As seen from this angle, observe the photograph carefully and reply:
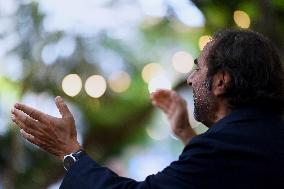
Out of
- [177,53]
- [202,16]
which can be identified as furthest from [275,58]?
[177,53]

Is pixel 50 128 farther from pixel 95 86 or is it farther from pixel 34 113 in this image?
pixel 95 86

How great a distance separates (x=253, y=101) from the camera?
1449 millimetres

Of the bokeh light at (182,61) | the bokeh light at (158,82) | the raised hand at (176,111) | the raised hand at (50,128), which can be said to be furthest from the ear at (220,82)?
the bokeh light at (182,61)

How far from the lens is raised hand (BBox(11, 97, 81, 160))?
4.85ft

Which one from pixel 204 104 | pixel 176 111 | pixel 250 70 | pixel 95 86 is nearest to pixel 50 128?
pixel 204 104

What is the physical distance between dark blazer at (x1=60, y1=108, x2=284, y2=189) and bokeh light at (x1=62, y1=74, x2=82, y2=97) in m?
2.68

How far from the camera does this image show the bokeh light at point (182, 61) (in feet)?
13.2

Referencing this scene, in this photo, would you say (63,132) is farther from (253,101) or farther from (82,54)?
(82,54)

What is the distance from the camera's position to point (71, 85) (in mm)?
4113

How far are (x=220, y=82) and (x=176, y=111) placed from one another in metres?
0.89

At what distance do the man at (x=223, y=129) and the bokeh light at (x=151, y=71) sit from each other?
2577 mm

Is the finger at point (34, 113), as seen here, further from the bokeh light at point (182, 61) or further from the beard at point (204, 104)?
the bokeh light at point (182, 61)

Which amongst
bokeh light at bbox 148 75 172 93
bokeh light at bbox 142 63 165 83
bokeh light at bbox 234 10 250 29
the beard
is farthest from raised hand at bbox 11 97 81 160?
bokeh light at bbox 142 63 165 83

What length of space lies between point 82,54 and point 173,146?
1175mm
